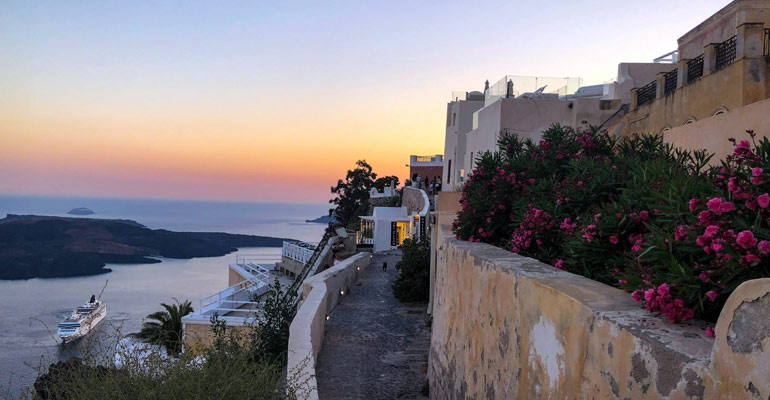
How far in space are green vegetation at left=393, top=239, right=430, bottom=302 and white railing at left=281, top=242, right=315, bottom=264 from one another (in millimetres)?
18649

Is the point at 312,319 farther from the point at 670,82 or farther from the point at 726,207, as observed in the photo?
the point at 670,82

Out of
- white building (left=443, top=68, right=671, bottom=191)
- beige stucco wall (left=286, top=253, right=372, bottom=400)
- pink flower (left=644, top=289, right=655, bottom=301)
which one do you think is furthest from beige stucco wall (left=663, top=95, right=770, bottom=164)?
white building (left=443, top=68, right=671, bottom=191)

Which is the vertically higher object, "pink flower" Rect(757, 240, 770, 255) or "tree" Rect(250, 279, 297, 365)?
"pink flower" Rect(757, 240, 770, 255)

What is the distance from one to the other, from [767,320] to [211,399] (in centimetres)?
365

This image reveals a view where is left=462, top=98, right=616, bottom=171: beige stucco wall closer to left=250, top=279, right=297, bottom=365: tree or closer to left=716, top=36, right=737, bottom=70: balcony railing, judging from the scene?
left=716, top=36, right=737, bottom=70: balcony railing

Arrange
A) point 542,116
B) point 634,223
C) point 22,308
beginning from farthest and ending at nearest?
point 22,308 → point 542,116 → point 634,223

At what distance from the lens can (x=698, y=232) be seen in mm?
2775

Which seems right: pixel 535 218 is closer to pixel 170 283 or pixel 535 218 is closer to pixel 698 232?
pixel 698 232

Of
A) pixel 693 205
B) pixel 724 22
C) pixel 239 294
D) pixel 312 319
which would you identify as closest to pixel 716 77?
pixel 724 22

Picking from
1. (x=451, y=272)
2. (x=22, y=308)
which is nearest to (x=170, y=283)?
(x=22, y=308)

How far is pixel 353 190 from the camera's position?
66562mm

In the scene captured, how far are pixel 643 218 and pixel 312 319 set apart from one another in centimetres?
713

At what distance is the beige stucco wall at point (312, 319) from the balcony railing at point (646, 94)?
32.6ft

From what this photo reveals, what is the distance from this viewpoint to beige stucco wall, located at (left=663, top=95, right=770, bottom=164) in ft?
19.4
